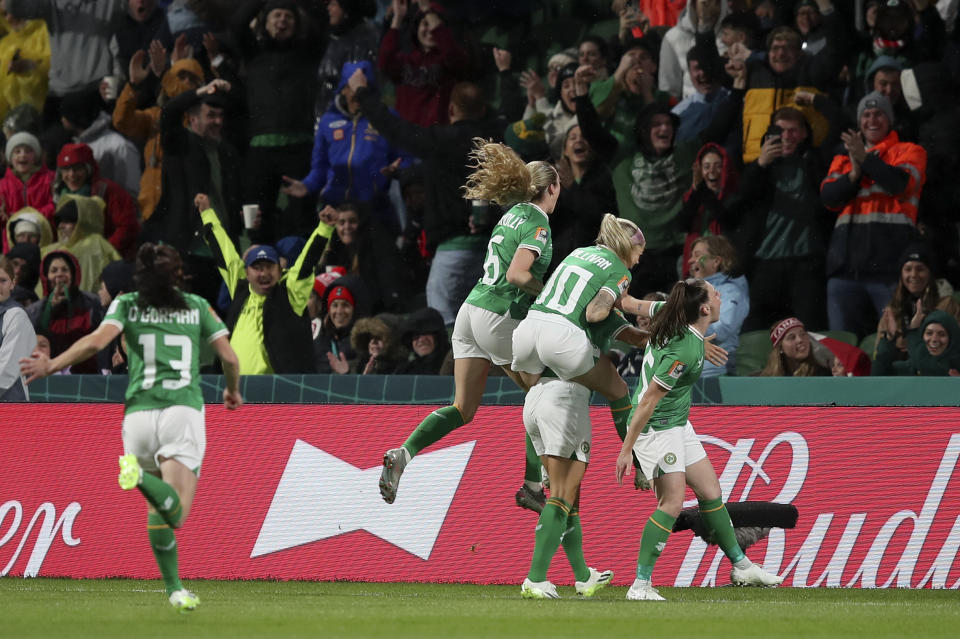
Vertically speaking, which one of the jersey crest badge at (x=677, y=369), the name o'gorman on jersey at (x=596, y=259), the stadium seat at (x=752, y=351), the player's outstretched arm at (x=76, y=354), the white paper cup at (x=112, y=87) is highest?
the name o'gorman on jersey at (x=596, y=259)

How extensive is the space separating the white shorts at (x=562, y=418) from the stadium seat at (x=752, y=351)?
141 inches

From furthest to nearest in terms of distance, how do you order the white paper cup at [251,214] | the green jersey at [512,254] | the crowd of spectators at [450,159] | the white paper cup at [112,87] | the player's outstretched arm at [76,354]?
the white paper cup at [112,87] < the white paper cup at [251,214] < the crowd of spectators at [450,159] < the green jersey at [512,254] < the player's outstretched arm at [76,354]

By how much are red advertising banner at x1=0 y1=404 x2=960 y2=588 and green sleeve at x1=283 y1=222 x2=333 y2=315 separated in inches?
81.3

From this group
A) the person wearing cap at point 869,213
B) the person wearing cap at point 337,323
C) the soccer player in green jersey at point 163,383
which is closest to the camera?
the soccer player in green jersey at point 163,383

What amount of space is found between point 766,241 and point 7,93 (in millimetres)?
9137

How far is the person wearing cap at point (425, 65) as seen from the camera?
45.0 feet

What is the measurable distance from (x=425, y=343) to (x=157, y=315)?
194 inches

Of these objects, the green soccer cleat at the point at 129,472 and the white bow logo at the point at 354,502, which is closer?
the green soccer cleat at the point at 129,472

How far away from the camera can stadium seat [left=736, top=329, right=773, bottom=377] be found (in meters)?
11.5

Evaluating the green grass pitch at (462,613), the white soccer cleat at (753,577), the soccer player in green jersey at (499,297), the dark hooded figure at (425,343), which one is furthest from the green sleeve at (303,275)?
the white soccer cleat at (753,577)

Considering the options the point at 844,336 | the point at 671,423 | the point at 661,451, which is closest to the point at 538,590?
the point at 661,451

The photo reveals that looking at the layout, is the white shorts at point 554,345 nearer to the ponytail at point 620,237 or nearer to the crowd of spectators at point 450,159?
the ponytail at point 620,237

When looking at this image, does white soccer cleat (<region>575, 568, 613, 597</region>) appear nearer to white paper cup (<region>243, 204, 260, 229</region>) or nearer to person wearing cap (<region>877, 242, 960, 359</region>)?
person wearing cap (<region>877, 242, 960, 359</region>)

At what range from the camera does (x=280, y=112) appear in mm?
14414
